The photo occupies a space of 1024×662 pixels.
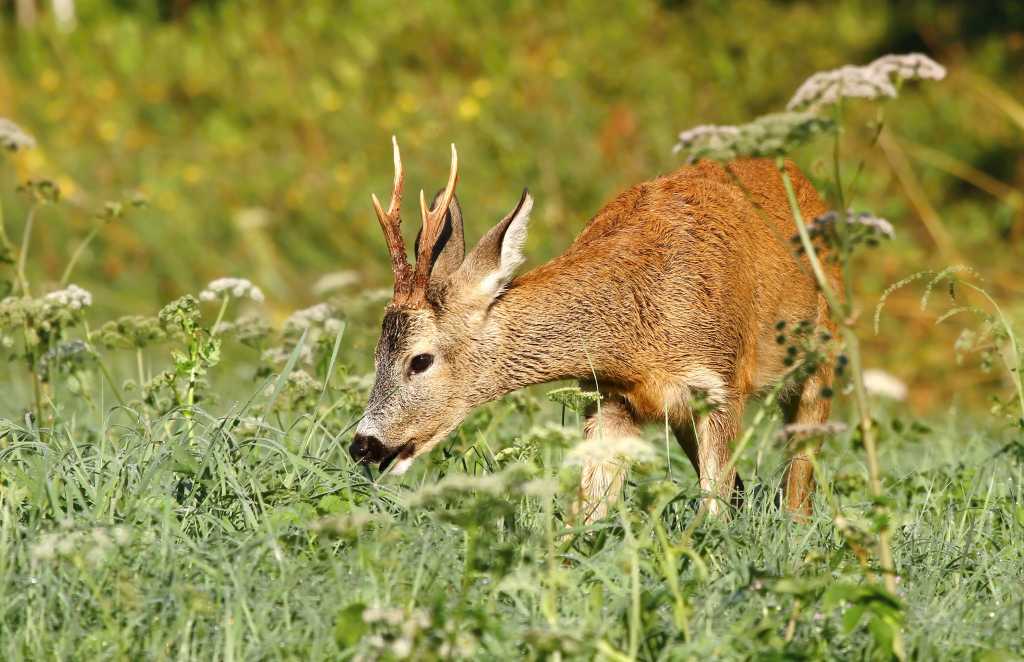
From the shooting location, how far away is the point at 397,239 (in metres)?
5.07

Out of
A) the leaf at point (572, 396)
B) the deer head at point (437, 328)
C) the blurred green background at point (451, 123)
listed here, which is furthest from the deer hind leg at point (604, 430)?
the blurred green background at point (451, 123)

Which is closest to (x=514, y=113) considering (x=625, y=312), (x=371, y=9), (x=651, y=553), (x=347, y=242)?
(x=347, y=242)

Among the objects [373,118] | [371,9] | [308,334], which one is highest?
[371,9]

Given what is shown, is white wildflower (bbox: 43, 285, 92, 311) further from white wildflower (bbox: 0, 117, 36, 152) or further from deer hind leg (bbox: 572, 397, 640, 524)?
deer hind leg (bbox: 572, 397, 640, 524)

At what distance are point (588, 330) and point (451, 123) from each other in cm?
718

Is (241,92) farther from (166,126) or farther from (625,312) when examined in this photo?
(625,312)

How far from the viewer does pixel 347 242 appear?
1154 centimetres

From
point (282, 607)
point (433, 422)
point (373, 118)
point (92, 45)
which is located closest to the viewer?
point (282, 607)

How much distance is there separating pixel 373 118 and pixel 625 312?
826cm

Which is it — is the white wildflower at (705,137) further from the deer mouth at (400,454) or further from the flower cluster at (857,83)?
the deer mouth at (400,454)

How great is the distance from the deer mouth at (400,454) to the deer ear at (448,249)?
57cm

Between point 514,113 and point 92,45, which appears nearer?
point 514,113

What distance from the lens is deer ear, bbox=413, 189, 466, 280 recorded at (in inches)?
206

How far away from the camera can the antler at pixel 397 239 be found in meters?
4.98
